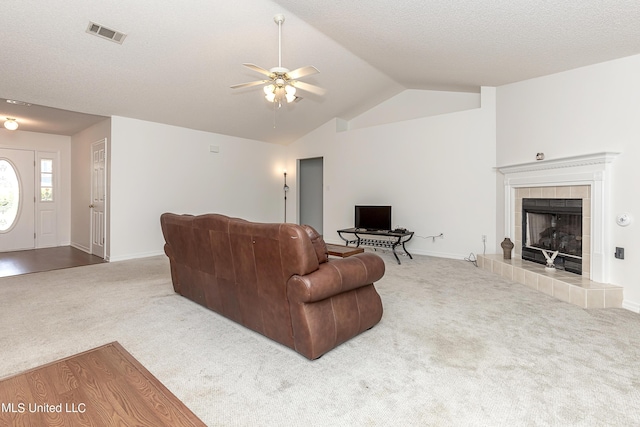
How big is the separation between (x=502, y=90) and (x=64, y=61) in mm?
5989

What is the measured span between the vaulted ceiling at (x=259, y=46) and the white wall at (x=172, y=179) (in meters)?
0.53

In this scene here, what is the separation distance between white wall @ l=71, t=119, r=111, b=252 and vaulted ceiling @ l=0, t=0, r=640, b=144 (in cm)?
67

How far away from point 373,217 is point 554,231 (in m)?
2.87

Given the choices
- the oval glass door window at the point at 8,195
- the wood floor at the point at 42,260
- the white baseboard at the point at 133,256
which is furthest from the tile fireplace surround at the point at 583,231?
the oval glass door window at the point at 8,195

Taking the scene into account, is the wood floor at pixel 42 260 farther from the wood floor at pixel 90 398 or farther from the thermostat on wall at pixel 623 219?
the thermostat on wall at pixel 623 219

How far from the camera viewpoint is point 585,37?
120 inches

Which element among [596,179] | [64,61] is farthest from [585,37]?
[64,61]

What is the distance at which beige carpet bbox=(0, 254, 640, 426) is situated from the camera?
1624 millimetres

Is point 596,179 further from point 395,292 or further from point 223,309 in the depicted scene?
point 223,309

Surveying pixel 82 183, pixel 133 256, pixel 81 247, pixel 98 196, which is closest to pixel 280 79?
pixel 133 256

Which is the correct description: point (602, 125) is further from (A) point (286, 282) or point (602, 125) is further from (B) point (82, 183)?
(B) point (82, 183)

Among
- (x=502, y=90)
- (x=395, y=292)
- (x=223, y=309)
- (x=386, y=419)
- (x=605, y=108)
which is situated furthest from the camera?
(x=502, y=90)

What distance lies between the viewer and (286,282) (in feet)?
6.96

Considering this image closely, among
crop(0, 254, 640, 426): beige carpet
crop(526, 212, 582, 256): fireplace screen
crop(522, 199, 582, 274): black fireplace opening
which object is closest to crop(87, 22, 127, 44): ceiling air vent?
crop(0, 254, 640, 426): beige carpet
